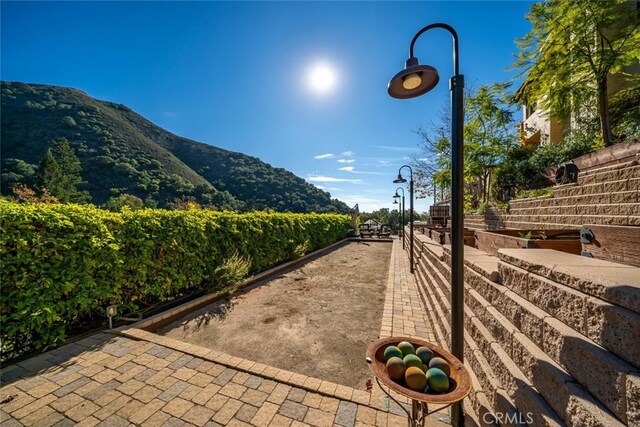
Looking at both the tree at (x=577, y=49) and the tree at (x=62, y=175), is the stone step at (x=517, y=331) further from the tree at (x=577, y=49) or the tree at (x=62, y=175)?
the tree at (x=62, y=175)

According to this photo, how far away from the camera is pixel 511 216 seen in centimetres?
735

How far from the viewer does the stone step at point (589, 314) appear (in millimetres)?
1004

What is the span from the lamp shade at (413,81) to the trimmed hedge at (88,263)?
473 centimetres

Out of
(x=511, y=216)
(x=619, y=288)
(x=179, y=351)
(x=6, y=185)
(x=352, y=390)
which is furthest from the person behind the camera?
(x=6, y=185)

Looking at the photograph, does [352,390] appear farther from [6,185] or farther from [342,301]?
[6,185]

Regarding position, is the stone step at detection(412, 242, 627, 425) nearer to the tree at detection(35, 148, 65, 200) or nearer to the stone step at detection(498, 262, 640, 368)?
the stone step at detection(498, 262, 640, 368)

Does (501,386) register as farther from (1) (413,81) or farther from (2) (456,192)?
(1) (413,81)

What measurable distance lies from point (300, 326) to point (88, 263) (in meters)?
3.44

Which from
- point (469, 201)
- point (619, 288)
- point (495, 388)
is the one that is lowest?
point (495, 388)

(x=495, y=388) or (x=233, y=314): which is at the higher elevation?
(x=495, y=388)

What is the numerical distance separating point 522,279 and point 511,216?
6924 millimetres

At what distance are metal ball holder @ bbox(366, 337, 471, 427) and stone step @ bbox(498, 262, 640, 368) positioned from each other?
2.26 ft

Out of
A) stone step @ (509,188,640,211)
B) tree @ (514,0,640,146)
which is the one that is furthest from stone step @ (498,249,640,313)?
tree @ (514,0,640,146)

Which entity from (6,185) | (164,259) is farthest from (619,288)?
(6,185)
